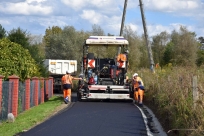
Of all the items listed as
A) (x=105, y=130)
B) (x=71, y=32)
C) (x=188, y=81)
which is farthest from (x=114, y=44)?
(x=71, y=32)

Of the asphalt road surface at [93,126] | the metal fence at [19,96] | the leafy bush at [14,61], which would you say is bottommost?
the asphalt road surface at [93,126]

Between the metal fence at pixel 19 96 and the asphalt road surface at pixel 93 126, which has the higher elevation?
the metal fence at pixel 19 96

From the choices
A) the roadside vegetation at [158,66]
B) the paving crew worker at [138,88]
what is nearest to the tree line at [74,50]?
the roadside vegetation at [158,66]

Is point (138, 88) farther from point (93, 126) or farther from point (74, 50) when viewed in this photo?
point (74, 50)

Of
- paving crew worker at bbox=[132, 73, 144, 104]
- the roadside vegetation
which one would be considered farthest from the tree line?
paving crew worker at bbox=[132, 73, 144, 104]

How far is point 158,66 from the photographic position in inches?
1328

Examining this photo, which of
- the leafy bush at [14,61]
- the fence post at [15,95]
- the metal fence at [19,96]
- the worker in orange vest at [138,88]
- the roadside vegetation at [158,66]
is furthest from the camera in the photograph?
the worker in orange vest at [138,88]

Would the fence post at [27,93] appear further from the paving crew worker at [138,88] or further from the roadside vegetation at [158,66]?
the paving crew worker at [138,88]

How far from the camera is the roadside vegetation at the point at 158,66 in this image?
1180 centimetres

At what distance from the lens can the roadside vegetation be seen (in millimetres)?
11797

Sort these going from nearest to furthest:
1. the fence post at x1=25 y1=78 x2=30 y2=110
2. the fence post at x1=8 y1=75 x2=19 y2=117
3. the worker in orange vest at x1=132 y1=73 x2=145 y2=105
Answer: the fence post at x1=8 y1=75 x2=19 y2=117 < the fence post at x1=25 y1=78 x2=30 y2=110 < the worker in orange vest at x1=132 y1=73 x2=145 y2=105

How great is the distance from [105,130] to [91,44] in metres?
13.9

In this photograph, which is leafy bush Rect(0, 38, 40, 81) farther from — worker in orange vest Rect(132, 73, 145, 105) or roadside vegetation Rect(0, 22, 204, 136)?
worker in orange vest Rect(132, 73, 145, 105)

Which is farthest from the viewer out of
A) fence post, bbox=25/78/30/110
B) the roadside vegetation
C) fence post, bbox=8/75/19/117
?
fence post, bbox=25/78/30/110
